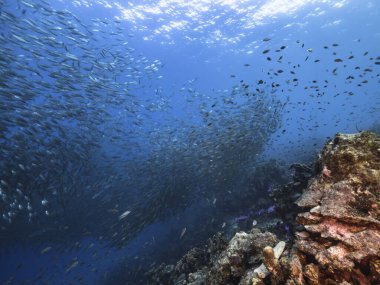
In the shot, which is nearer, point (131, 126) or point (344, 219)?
point (344, 219)

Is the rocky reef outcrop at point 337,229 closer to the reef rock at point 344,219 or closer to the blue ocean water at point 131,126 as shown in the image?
the reef rock at point 344,219

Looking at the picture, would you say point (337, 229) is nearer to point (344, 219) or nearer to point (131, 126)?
point (344, 219)

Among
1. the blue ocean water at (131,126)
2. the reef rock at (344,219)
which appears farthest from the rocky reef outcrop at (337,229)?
the blue ocean water at (131,126)

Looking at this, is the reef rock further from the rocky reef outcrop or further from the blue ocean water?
the blue ocean water

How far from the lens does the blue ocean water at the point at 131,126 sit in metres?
14.1

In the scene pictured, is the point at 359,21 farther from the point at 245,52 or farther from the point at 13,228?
the point at 13,228

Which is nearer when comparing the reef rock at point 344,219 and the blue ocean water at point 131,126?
the reef rock at point 344,219

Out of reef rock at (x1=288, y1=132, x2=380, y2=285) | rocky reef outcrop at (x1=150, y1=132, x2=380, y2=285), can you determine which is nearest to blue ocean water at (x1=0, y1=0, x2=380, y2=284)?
rocky reef outcrop at (x1=150, y1=132, x2=380, y2=285)

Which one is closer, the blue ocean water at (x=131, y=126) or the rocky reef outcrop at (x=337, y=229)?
the rocky reef outcrop at (x=337, y=229)

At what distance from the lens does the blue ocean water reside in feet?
46.1

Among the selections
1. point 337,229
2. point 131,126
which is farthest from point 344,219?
point 131,126

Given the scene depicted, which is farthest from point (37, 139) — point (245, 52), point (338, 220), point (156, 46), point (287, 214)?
point (245, 52)

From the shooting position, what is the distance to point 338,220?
11.3 ft

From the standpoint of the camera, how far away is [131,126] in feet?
93.8
